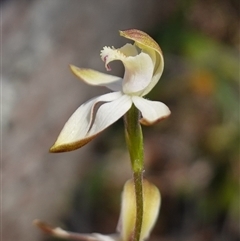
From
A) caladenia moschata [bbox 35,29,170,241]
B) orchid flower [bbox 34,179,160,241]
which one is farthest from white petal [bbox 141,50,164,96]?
orchid flower [bbox 34,179,160,241]

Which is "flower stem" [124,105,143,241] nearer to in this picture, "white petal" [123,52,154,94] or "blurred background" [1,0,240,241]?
"white petal" [123,52,154,94]

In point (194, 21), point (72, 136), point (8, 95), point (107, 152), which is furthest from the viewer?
point (194, 21)

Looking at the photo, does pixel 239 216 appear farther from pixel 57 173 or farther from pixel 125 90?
pixel 125 90

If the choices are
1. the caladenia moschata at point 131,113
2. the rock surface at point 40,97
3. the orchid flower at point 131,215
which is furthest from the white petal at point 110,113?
the rock surface at point 40,97

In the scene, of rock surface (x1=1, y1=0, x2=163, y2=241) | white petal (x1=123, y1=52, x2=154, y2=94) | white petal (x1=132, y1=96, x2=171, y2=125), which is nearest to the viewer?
white petal (x1=132, y1=96, x2=171, y2=125)

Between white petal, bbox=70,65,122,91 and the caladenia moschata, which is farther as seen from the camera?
white petal, bbox=70,65,122,91

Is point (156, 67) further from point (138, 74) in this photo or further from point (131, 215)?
point (131, 215)

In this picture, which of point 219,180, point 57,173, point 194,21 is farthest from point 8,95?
point 194,21

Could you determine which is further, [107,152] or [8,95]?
[107,152]
